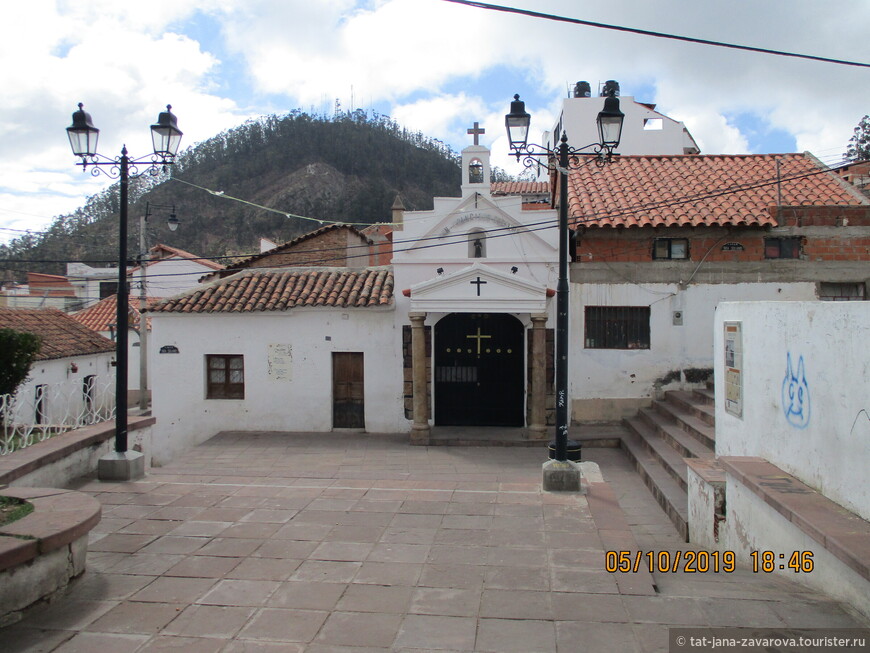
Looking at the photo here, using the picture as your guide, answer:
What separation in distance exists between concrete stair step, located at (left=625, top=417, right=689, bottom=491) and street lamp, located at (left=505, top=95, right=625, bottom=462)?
2.01 metres

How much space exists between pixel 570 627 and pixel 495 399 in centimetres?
967

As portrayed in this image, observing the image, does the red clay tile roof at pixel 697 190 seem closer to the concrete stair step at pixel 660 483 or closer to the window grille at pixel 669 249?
the window grille at pixel 669 249

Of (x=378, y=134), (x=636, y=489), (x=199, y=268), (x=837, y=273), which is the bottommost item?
(x=636, y=489)

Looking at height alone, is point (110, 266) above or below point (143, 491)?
above

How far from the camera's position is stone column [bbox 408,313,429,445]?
1278 centimetres

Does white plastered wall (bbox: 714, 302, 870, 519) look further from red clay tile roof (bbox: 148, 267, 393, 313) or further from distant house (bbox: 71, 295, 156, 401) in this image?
distant house (bbox: 71, 295, 156, 401)

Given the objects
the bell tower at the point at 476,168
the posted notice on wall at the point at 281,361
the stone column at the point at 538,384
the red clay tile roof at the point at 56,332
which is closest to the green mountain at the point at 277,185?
the red clay tile roof at the point at 56,332

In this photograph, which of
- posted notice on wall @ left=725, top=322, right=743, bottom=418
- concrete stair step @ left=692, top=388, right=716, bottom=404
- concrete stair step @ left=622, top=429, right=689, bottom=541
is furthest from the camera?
concrete stair step @ left=692, top=388, right=716, bottom=404

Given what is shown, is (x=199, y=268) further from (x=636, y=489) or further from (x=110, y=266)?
(x=636, y=489)

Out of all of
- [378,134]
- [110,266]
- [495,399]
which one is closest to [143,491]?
[495,399]

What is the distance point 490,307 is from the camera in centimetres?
1261

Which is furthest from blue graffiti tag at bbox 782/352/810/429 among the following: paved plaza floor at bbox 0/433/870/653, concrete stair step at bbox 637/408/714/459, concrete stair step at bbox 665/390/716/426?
concrete stair step at bbox 665/390/716/426

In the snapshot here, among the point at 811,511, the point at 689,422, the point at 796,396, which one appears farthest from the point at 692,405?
the point at 811,511

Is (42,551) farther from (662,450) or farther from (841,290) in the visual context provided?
(841,290)
